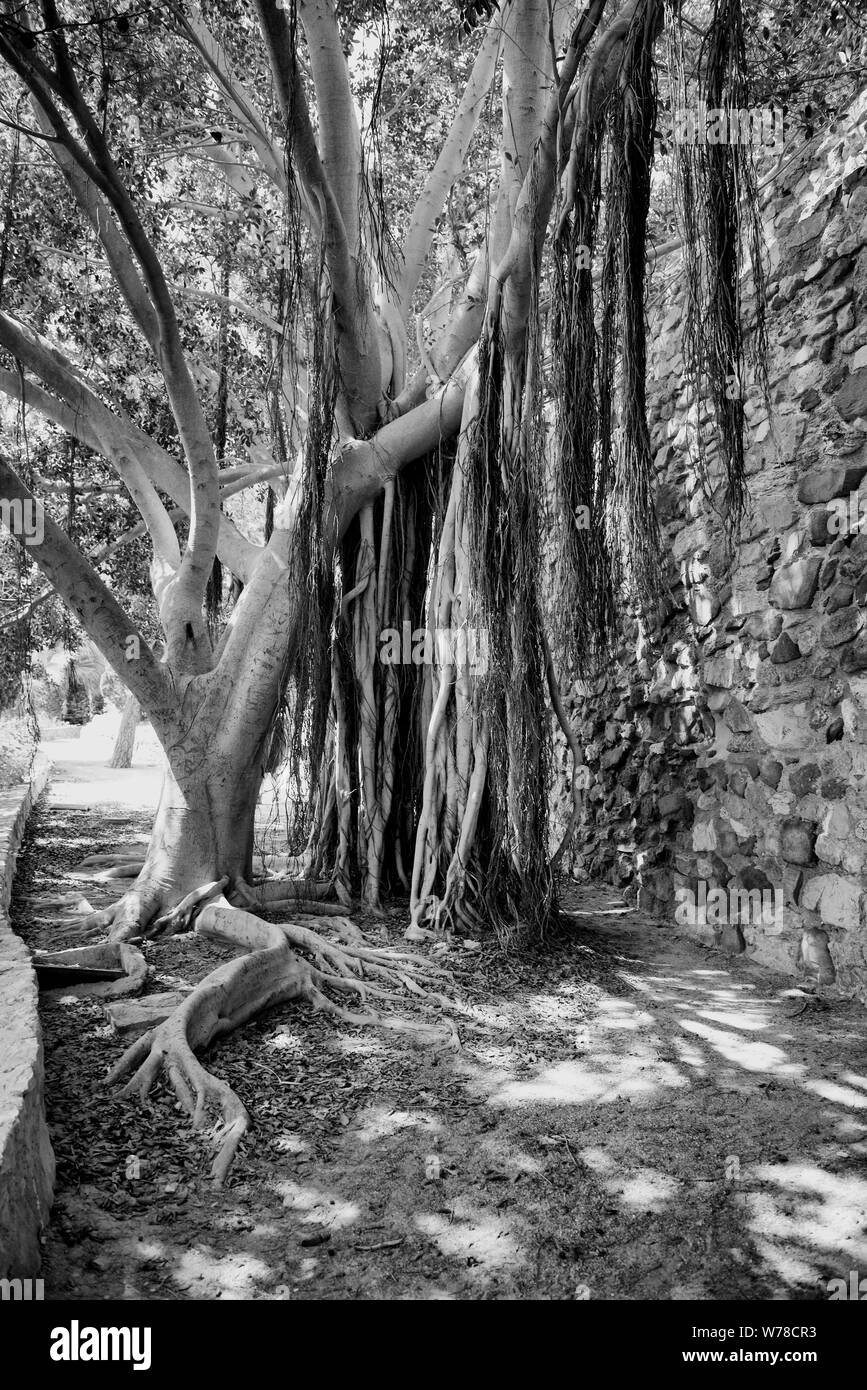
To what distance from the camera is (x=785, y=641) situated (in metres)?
3.59

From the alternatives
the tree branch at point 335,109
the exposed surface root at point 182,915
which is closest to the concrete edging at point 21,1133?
the exposed surface root at point 182,915

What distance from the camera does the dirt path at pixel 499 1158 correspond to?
1714mm

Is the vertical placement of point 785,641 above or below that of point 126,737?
above

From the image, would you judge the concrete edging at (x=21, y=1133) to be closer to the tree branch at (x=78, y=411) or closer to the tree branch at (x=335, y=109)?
the tree branch at (x=78, y=411)

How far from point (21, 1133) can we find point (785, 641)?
10.1 ft

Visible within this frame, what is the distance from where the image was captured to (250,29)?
5.03 metres

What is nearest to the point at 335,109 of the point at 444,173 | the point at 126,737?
the point at 444,173

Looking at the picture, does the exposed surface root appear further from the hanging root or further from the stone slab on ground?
the stone slab on ground

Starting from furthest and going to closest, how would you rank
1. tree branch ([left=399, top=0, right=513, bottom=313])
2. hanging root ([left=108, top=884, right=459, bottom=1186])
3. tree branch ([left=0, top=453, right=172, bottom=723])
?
tree branch ([left=399, top=0, right=513, bottom=313])
tree branch ([left=0, top=453, right=172, bottom=723])
hanging root ([left=108, top=884, right=459, bottom=1186])

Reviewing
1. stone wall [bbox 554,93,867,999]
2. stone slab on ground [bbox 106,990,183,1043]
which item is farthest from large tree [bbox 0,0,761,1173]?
stone wall [bbox 554,93,867,999]

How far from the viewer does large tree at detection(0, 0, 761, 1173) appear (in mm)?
2977

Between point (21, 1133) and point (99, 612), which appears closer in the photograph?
point (21, 1133)

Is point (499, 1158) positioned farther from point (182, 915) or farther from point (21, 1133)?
point (182, 915)

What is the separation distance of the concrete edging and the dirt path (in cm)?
9
